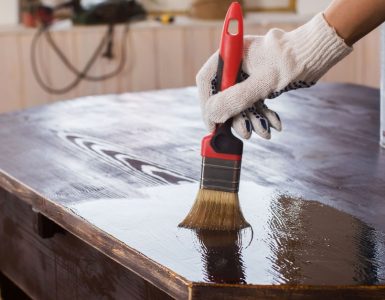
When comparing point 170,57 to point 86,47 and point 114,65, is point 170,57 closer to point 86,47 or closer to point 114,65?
point 114,65

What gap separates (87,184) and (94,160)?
0.17 m

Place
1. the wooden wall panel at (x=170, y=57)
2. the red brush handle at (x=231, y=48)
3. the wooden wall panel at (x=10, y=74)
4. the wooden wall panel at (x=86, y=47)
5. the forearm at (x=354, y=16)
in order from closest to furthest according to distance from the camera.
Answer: the red brush handle at (x=231, y=48), the forearm at (x=354, y=16), the wooden wall panel at (x=10, y=74), the wooden wall panel at (x=86, y=47), the wooden wall panel at (x=170, y=57)

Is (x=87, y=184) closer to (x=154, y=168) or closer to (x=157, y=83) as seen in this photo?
(x=154, y=168)

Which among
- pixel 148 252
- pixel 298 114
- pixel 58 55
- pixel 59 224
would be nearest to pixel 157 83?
pixel 58 55

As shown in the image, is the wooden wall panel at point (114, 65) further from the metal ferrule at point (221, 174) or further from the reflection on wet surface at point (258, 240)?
the metal ferrule at point (221, 174)

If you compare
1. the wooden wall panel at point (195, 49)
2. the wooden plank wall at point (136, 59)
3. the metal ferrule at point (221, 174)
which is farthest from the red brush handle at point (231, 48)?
the wooden wall panel at point (195, 49)

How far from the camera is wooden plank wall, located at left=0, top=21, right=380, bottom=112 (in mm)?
3377

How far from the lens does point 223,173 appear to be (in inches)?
43.3

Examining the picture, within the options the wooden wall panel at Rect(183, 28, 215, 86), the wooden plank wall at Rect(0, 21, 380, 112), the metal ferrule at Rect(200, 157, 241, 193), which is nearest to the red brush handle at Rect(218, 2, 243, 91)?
the metal ferrule at Rect(200, 157, 241, 193)

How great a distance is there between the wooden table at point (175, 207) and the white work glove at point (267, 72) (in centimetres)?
13

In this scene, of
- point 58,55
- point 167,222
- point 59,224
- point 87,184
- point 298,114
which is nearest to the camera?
point 167,222

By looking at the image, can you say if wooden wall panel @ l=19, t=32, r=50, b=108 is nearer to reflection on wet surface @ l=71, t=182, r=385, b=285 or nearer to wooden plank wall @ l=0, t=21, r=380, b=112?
wooden plank wall @ l=0, t=21, r=380, b=112

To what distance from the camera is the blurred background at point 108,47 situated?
11.1 feet

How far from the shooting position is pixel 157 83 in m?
3.60
